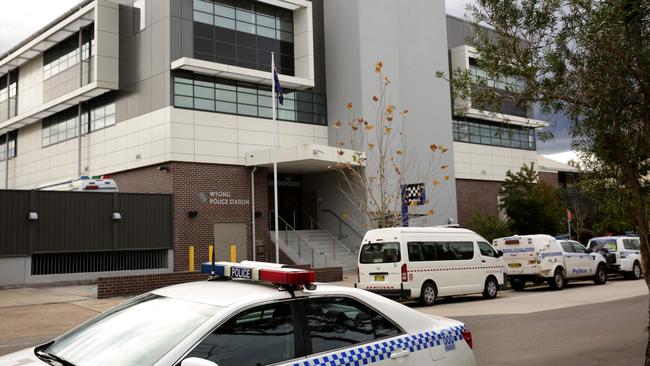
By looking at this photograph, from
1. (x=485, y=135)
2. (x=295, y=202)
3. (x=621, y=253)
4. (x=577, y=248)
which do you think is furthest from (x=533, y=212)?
(x=295, y=202)

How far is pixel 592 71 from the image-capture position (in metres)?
6.93

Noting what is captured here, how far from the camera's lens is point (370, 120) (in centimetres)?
3170

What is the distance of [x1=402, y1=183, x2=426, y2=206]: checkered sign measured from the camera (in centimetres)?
2533

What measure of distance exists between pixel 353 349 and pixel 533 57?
17.0 feet

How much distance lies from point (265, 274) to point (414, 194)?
2164cm

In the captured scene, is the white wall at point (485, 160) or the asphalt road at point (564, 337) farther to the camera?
the white wall at point (485, 160)

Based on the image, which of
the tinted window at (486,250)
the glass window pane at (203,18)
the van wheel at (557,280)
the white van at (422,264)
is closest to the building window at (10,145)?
the glass window pane at (203,18)

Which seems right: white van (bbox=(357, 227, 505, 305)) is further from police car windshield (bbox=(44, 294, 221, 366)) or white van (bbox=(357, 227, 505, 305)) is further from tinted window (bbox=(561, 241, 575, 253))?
police car windshield (bbox=(44, 294, 221, 366))

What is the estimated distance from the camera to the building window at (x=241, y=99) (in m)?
27.8

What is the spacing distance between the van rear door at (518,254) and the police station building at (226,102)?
649 centimetres

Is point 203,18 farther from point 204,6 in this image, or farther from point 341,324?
point 341,324

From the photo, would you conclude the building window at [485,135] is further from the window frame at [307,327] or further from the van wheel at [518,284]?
the window frame at [307,327]

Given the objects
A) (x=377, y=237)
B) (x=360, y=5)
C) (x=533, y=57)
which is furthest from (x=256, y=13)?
(x=533, y=57)

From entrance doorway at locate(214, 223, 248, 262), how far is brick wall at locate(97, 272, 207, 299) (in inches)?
265
